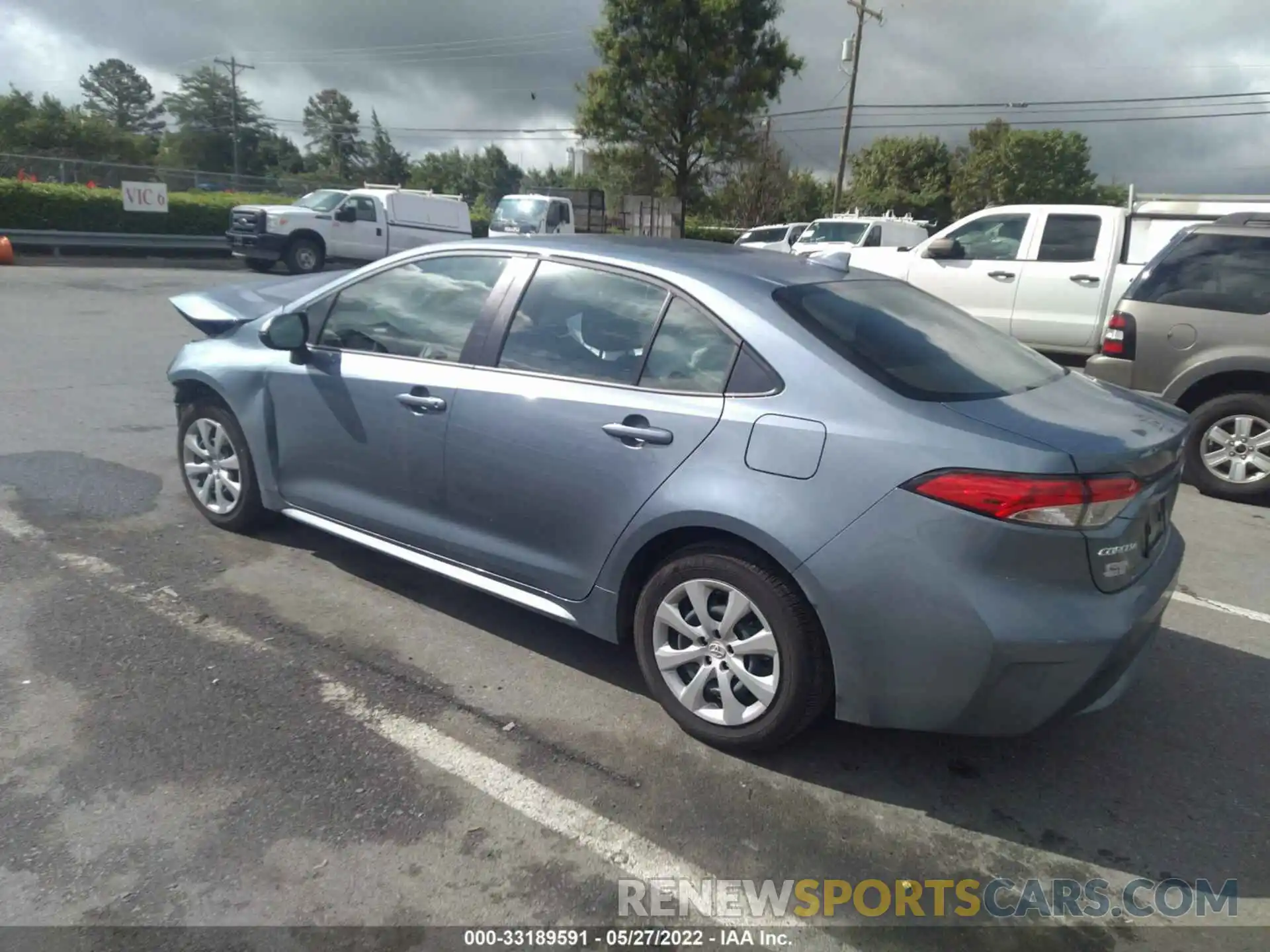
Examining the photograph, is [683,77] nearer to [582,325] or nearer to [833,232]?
[833,232]

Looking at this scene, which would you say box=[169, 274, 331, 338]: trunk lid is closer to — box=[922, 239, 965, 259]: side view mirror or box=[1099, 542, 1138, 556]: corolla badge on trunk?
box=[1099, 542, 1138, 556]: corolla badge on trunk

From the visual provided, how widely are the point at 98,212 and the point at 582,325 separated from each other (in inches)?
878

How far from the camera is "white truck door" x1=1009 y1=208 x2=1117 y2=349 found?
30.7ft

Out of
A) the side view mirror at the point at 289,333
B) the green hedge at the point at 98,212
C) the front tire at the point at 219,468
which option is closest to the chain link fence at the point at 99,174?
the green hedge at the point at 98,212

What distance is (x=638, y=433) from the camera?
3.22 m

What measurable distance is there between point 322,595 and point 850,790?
8.28 ft

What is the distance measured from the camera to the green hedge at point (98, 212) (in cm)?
1998

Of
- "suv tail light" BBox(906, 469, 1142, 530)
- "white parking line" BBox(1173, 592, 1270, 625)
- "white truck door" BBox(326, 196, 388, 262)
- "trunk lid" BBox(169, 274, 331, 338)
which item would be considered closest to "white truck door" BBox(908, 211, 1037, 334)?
"white parking line" BBox(1173, 592, 1270, 625)

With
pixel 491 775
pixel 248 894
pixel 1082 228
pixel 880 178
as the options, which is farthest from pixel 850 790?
pixel 880 178

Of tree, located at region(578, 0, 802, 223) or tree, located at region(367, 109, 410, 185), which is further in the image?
tree, located at region(367, 109, 410, 185)

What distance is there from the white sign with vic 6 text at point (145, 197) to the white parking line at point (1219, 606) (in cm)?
2363

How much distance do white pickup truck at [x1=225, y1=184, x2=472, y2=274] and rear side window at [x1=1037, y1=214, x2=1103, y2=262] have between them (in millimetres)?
13194

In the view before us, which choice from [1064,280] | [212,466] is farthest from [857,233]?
[212,466]

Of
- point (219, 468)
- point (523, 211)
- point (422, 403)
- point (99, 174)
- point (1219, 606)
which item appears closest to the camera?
point (422, 403)
